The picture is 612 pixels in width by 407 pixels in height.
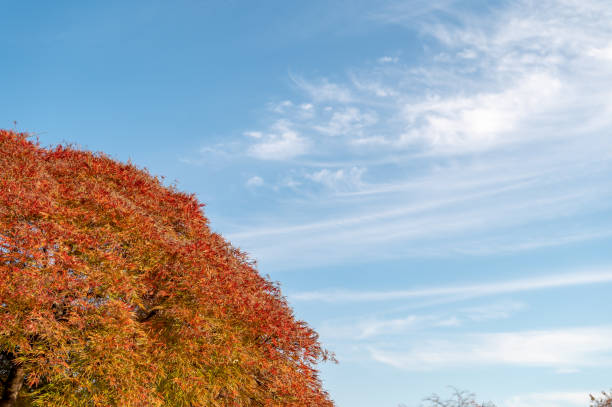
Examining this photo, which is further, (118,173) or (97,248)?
(118,173)

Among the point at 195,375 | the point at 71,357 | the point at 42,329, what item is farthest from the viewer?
the point at 195,375

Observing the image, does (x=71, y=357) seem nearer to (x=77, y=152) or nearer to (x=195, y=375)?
(x=195, y=375)

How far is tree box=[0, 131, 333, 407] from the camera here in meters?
13.2

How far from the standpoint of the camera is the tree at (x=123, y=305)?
43.4 ft

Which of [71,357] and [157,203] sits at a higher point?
[157,203]

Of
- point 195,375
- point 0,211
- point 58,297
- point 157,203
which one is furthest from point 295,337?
point 0,211

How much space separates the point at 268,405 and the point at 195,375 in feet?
9.65

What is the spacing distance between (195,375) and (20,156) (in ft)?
27.4

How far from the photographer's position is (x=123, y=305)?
13.8 metres

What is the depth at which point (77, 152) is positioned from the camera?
65.6ft

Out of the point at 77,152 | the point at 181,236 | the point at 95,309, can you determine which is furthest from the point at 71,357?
the point at 77,152

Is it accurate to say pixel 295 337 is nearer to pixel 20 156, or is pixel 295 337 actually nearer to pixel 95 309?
pixel 95 309

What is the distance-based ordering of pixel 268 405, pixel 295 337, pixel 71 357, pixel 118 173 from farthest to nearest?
pixel 118 173 < pixel 295 337 < pixel 268 405 < pixel 71 357

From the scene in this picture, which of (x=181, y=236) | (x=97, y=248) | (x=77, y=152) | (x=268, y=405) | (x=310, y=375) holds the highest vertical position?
(x=77, y=152)
